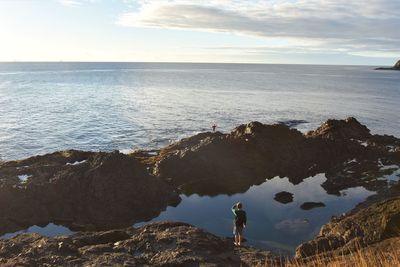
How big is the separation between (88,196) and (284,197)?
12288 millimetres

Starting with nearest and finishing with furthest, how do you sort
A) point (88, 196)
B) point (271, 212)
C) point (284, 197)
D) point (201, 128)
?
1. point (88, 196)
2. point (271, 212)
3. point (284, 197)
4. point (201, 128)

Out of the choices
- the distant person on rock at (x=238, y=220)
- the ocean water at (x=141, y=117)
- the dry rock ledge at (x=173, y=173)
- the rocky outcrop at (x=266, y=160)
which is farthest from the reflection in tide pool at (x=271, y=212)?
the ocean water at (x=141, y=117)

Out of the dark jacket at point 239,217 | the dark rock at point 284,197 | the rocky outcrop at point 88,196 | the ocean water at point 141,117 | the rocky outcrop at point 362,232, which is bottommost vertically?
the ocean water at point 141,117

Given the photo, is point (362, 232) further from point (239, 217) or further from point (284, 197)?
point (284, 197)

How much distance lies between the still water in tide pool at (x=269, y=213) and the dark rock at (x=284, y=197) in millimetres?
302

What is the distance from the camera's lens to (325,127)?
42.0m

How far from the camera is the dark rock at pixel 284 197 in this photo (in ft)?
92.1

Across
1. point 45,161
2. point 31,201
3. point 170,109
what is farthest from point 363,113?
point 31,201

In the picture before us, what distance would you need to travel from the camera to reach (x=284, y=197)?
28.5m

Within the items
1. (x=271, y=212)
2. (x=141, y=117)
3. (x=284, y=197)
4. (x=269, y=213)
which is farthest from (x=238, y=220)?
(x=141, y=117)

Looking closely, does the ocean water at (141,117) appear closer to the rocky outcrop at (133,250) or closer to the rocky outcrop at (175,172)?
the rocky outcrop at (175,172)

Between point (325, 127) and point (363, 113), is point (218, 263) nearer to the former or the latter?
point (325, 127)

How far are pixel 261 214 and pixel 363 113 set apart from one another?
58.5m

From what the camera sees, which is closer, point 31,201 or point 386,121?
point 31,201
